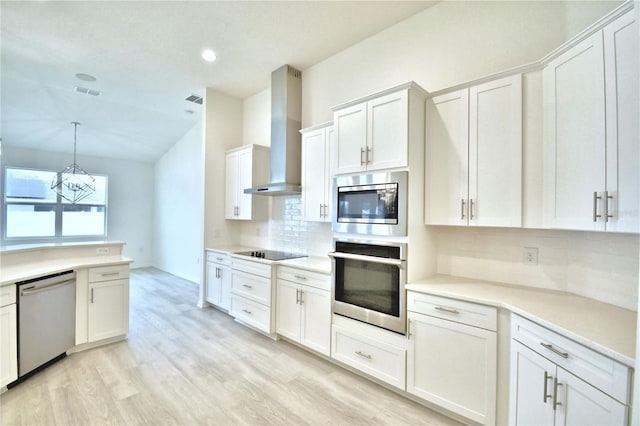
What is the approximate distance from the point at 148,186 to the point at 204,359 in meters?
6.40

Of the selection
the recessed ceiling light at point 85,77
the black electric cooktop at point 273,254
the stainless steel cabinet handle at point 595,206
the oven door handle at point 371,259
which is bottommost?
the black electric cooktop at point 273,254

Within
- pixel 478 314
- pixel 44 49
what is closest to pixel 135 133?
pixel 44 49

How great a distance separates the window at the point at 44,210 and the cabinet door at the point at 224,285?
4.88 metres

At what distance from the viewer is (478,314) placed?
1877 millimetres

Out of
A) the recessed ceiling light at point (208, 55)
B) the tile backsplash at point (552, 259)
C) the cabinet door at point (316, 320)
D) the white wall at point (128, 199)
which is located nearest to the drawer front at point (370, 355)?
the cabinet door at point (316, 320)

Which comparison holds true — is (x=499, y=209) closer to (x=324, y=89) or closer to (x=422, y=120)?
→ (x=422, y=120)

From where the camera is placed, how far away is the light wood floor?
205cm

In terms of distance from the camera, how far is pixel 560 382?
1.41 metres

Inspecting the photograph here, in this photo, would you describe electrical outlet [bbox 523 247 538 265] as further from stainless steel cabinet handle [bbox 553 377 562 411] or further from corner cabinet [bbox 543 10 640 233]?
stainless steel cabinet handle [bbox 553 377 562 411]

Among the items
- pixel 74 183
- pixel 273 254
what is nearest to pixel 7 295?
pixel 273 254

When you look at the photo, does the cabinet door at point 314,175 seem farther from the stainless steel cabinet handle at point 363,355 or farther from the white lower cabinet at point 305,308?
the stainless steel cabinet handle at point 363,355

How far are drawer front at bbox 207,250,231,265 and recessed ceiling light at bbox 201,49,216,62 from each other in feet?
8.54

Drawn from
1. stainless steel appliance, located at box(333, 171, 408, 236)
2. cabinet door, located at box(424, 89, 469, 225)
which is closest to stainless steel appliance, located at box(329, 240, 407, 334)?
stainless steel appliance, located at box(333, 171, 408, 236)

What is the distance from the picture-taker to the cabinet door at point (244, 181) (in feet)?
14.0
